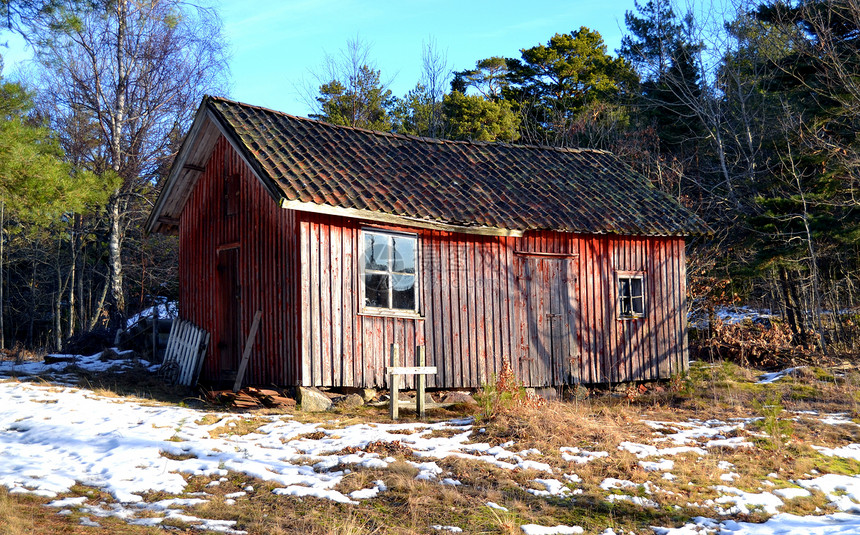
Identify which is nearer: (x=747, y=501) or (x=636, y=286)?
(x=747, y=501)

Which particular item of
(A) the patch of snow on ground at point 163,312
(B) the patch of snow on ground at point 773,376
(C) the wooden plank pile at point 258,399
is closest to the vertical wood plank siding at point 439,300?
(C) the wooden plank pile at point 258,399

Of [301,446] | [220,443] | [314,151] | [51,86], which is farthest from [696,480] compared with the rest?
[51,86]

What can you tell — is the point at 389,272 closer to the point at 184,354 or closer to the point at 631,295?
the point at 184,354

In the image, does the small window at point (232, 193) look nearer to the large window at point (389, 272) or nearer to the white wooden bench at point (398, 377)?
the large window at point (389, 272)

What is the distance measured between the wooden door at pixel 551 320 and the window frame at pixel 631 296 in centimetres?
108

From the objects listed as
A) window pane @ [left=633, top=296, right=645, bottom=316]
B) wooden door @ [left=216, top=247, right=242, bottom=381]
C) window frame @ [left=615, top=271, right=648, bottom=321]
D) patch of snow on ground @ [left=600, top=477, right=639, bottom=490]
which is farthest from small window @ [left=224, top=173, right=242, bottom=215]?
patch of snow on ground @ [left=600, top=477, right=639, bottom=490]

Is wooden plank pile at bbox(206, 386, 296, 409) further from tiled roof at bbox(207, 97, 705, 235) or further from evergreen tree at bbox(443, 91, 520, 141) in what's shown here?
evergreen tree at bbox(443, 91, 520, 141)

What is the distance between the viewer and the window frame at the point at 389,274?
1212 centimetres

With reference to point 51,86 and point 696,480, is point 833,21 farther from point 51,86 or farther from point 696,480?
point 51,86

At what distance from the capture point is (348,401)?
11688 millimetres

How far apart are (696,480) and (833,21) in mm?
16784

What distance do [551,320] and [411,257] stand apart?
325cm

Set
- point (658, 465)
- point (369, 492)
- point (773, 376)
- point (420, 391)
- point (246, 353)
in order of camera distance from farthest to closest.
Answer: point (773, 376)
point (246, 353)
point (420, 391)
point (658, 465)
point (369, 492)

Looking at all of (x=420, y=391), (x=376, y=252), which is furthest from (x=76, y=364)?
(x=420, y=391)
